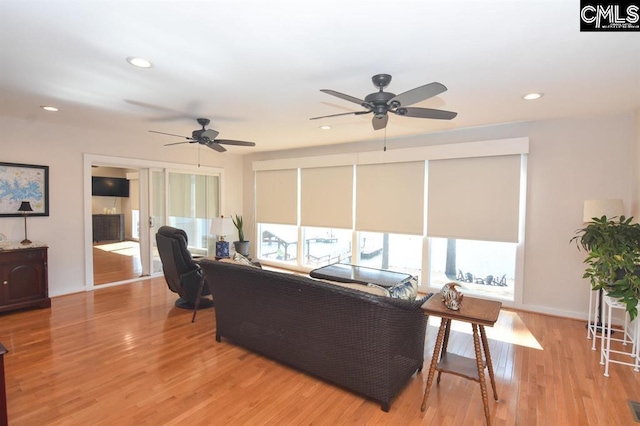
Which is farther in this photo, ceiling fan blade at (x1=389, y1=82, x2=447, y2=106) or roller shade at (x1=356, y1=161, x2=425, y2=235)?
roller shade at (x1=356, y1=161, x2=425, y2=235)

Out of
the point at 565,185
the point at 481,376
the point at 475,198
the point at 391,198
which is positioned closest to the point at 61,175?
the point at 391,198

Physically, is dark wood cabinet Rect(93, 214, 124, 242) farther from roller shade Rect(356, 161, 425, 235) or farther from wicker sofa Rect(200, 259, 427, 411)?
wicker sofa Rect(200, 259, 427, 411)

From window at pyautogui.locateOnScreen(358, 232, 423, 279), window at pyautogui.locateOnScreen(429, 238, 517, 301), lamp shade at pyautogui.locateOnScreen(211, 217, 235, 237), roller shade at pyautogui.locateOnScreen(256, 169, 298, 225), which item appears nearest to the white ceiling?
lamp shade at pyautogui.locateOnScreen(211, 217, 235, 237)

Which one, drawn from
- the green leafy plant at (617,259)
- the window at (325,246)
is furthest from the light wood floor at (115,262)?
the green leafy plant at (617,259)

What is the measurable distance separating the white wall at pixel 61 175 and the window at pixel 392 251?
425 cm

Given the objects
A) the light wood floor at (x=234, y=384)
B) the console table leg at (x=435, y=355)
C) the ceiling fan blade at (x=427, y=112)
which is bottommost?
the light wood floor at (x=234, y=384)

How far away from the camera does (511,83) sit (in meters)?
2.76

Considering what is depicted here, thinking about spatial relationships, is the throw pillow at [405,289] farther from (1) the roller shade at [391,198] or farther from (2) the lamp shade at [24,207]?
(2) the lamp shade at [24,207]

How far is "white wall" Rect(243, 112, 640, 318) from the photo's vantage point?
3.67m

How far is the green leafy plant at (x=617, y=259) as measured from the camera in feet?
8.47

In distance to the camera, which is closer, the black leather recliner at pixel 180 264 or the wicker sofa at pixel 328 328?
the wicker sofa at pixel 328 328

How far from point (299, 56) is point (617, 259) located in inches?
123

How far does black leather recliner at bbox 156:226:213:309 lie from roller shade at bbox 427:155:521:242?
11.2 ft

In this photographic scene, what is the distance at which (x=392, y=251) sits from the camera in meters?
5.42
